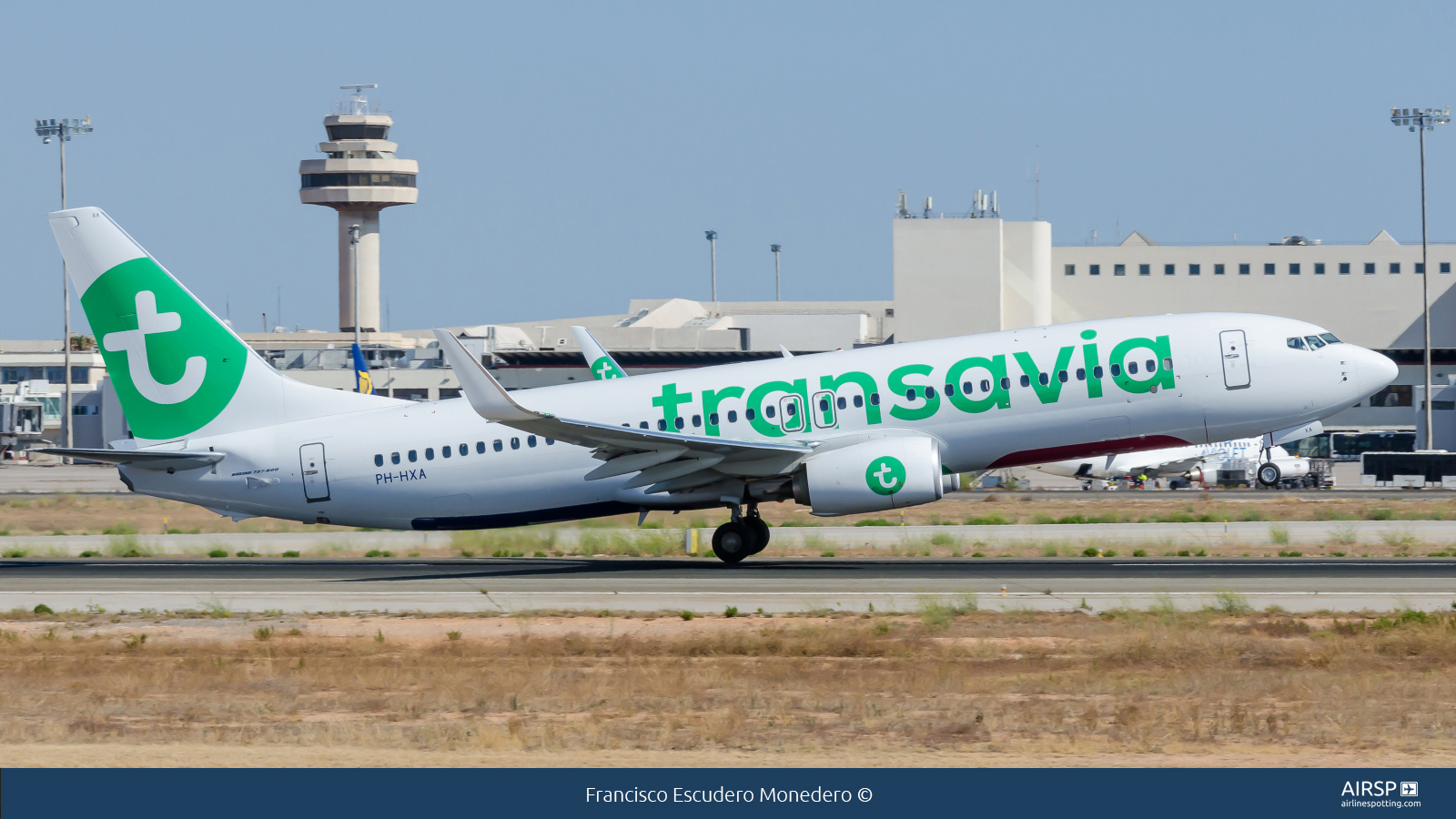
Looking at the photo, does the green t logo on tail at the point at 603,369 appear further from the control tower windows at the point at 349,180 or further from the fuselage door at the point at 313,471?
the control tower windows at the point at 349,180

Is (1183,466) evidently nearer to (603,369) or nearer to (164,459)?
(603,369)

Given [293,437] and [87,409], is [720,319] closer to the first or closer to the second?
[87,409]

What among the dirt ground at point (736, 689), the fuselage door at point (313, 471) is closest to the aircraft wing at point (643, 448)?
the fuselage door at point (313, 471)

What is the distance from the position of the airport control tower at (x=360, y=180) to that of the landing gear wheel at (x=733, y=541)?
15143 centimetres

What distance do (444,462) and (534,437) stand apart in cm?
195

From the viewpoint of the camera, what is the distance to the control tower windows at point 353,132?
185 m

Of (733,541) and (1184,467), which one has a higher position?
(733,541)

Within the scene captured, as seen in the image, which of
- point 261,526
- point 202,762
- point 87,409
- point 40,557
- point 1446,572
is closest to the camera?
point 202,762

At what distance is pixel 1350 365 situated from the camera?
3073cm

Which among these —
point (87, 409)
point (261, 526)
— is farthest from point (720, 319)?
point (261, 526)

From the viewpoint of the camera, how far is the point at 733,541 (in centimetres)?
3238

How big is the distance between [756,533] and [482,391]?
290 inches

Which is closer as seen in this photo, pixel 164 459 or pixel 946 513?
pixel 164 459

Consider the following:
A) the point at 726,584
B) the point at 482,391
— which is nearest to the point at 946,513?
the point at 726,584
